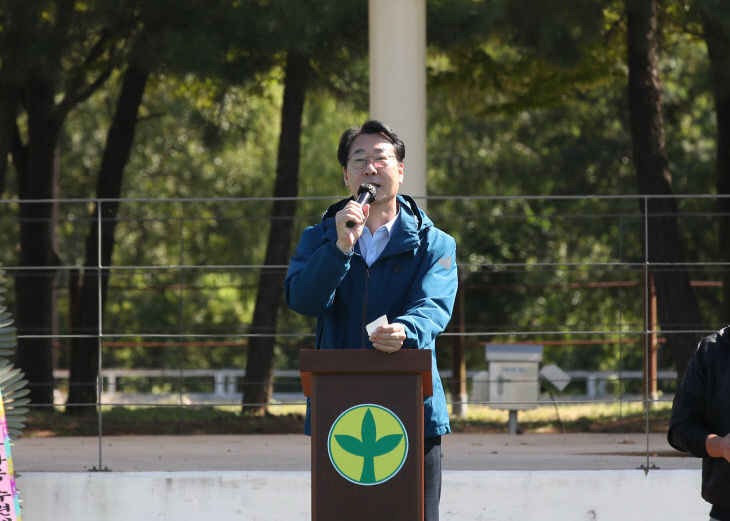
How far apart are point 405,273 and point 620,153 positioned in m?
17.1

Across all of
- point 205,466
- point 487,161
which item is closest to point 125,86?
point 205,466

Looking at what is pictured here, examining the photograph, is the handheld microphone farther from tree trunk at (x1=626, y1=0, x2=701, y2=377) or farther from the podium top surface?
tree trunk at (x1=626, y1=0, x2=701, y2=377)

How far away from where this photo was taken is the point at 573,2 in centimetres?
798

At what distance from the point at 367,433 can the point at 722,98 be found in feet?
20.0

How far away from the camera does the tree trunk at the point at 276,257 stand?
30.4ft

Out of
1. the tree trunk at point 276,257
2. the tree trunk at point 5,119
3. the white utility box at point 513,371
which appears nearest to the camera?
the white utility box at point 513,371

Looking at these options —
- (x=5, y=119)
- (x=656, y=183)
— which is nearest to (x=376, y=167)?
(x=656, y=183)

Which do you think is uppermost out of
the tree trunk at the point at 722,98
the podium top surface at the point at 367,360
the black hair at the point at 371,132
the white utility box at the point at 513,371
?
the tree trunk at the point at 722,98

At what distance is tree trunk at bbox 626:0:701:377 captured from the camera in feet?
28.7

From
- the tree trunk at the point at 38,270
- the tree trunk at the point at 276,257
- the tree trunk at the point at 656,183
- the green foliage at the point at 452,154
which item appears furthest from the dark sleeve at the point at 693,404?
the tree trunk at the point at 38,270

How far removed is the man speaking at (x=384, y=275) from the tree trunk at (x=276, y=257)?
593 centimetres

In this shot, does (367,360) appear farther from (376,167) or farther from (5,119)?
(5,119)

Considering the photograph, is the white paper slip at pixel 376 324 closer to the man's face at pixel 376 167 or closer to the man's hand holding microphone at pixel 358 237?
the man's hand holding microphone at pixel 358 237

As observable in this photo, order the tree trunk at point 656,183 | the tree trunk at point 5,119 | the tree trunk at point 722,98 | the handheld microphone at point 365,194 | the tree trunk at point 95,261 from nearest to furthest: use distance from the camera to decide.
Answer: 1. the handheld microphone at point 365,194
2. the tree trunk at point 722,98
3. the tree trunk at point 656,183
4. the tree trunk at point 5,119
5. the tree trunk at point 95,261
